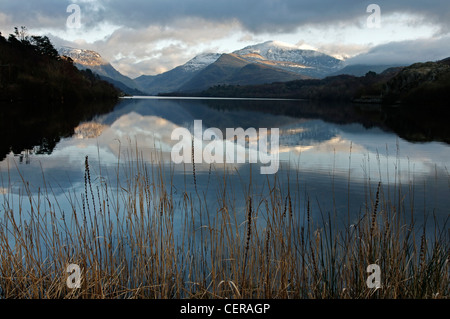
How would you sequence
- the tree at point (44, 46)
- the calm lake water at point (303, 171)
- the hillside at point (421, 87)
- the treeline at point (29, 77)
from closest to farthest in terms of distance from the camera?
the calm lake water at point (303, 171), the treeline at point (29, 77), the hillside at point (421, 87), the tree at point (44, 46)

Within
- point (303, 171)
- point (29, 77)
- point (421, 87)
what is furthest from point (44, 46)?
point (303, 171)

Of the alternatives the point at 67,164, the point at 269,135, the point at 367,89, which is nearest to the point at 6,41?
the point at 269,135

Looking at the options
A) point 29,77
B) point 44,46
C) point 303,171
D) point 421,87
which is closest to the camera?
point 303,171

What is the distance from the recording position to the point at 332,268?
17.6 feet
